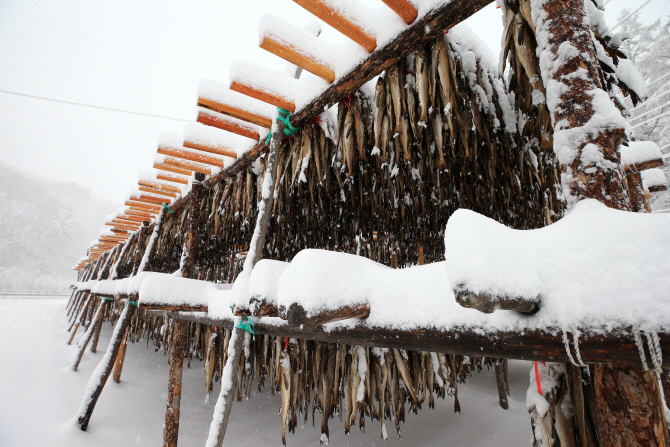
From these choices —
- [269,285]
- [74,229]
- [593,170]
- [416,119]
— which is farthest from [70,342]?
[74,229]

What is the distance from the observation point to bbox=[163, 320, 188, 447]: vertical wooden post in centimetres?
278

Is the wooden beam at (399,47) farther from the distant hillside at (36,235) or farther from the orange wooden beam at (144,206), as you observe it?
the distant hillside at (36,235)

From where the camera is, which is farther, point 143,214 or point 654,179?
point 143,214

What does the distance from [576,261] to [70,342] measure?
11.8 meters

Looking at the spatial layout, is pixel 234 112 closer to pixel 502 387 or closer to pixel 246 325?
pixel 246 325

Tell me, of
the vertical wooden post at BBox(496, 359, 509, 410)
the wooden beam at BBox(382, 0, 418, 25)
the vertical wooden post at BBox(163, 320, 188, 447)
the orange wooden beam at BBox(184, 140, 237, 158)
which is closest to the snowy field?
the vertical wooden post at BBox(496, 359, 509, 410)

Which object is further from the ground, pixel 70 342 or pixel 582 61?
pixel 582 61

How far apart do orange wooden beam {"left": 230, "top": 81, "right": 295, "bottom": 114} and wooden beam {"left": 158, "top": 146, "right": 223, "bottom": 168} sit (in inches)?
53.1

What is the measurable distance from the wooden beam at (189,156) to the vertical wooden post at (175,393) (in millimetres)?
1831

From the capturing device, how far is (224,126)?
255 cm

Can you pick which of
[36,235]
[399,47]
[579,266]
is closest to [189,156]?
[399,47]

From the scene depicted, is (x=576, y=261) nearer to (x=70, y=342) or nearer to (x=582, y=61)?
(x=582, y=61)

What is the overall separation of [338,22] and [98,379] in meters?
4.68

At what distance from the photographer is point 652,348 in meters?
0.64
